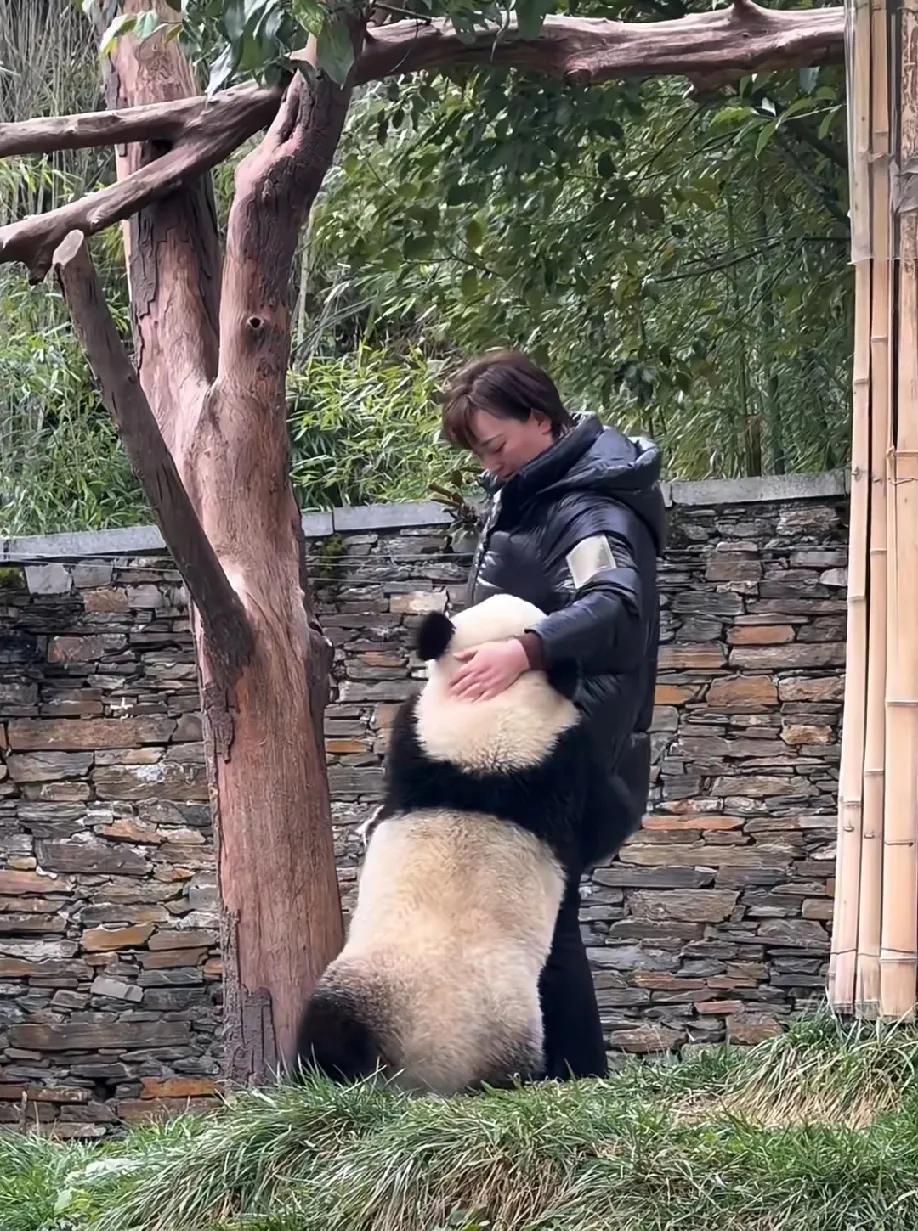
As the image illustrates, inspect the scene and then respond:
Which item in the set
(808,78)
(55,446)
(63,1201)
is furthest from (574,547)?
(55,446)

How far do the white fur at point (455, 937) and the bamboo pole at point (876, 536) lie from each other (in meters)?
0.60

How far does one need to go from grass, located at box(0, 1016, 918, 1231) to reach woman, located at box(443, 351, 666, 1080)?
0.26 meters

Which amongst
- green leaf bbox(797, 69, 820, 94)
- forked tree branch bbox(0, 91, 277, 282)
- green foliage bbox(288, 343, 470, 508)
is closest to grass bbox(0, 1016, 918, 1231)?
forked tree branch bbox(0, 91, 277, 282)

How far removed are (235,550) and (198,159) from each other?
90cm

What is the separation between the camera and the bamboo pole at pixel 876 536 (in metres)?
3.20

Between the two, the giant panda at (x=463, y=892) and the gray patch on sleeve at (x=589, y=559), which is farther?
the gray patch on sleeve at (x=589, y=559)

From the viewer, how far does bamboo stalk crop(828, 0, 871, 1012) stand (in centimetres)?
323

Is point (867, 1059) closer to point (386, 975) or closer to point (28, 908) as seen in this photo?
point (386, 975)

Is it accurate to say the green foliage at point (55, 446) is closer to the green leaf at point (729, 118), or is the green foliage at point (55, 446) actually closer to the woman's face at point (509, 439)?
the green leaf at point (729, 118)

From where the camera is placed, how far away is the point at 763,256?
620 cm

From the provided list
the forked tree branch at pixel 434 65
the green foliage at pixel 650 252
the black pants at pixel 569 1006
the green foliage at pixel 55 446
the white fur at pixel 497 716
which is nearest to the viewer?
the white fur at pixel 497 716

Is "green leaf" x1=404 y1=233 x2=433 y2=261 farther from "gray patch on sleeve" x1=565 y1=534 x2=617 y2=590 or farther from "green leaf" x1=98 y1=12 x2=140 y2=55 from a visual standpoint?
"gray patch on sleeve" x1=565 y1=534 x2=617 y2=590

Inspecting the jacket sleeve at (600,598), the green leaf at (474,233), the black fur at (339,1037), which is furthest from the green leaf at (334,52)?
the green leaf at (474,233)

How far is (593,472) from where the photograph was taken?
11.1 feet
